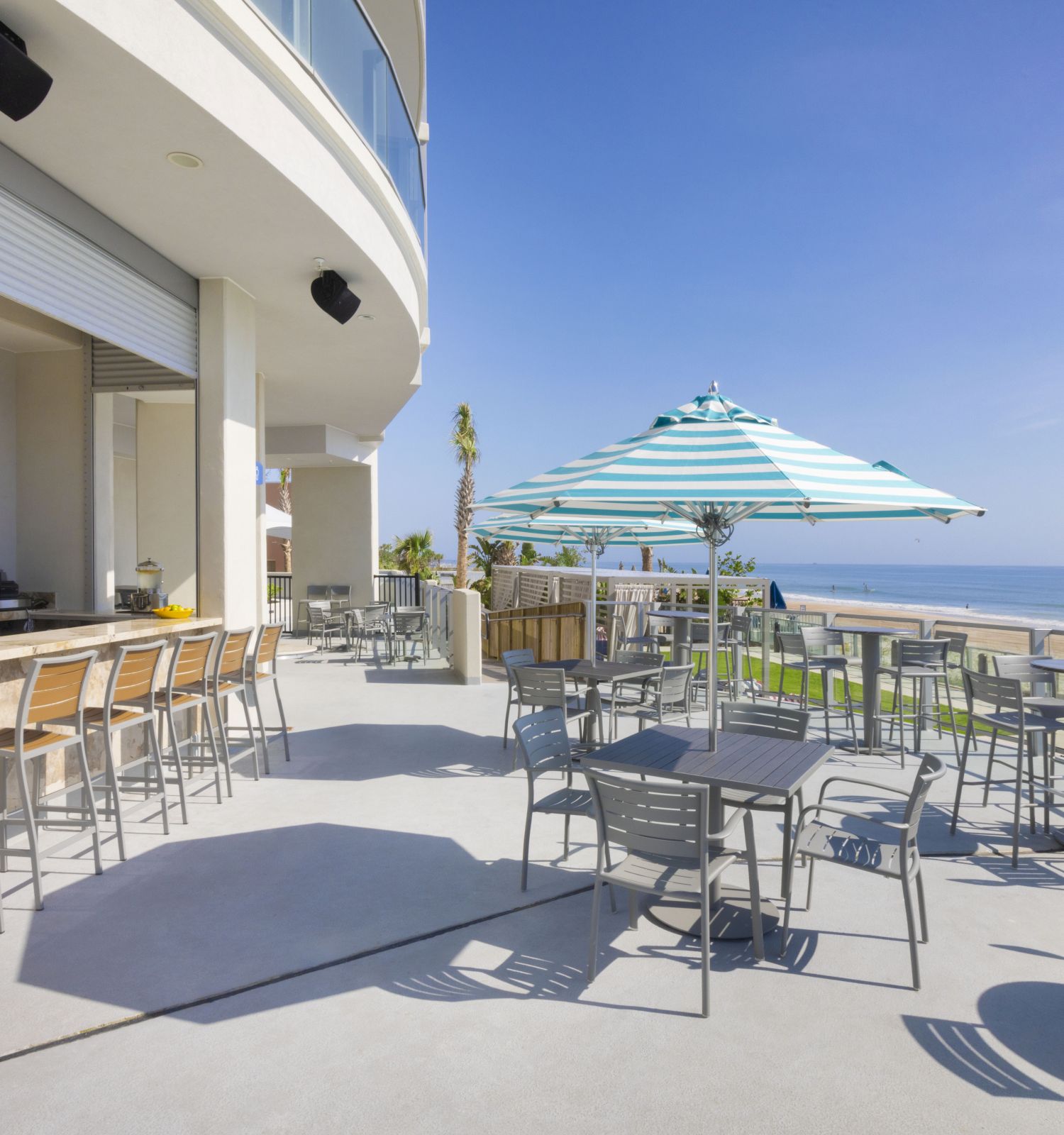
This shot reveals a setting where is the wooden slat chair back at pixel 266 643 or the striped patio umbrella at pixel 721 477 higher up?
the striped patio umbrella at pixel 721 477

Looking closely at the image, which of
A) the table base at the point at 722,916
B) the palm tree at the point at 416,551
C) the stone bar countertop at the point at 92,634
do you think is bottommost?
the table base at the point at 722,916

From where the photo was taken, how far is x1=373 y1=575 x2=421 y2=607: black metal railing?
48.5 ft

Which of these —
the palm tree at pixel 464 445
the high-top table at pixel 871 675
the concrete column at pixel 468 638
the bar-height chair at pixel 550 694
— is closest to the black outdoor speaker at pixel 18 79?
the bar-height chair at pixel 550 694

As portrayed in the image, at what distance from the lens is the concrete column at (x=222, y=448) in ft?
20.0

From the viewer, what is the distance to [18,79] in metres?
3.11

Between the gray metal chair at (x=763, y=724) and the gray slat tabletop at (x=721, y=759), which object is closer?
the gray slat tabletop at (x=721, y=759)

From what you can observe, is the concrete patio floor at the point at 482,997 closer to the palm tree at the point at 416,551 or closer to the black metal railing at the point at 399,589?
the black metal railing at the point at 399,589

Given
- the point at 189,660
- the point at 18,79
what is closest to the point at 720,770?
the point at 189,660

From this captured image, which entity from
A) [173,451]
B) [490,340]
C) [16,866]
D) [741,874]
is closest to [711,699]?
[741,874]

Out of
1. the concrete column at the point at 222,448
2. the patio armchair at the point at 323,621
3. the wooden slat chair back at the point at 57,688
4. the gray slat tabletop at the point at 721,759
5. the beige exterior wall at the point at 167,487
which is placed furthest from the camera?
the patio armchair at the point at 323,621

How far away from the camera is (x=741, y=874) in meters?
3.89

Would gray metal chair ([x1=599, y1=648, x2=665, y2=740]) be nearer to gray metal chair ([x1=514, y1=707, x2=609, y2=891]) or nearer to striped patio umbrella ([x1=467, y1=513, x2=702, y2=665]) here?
striped patio umbrella ([x1=467, y1=513, x2=702, y2=665])

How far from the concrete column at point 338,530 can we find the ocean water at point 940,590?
23707mm

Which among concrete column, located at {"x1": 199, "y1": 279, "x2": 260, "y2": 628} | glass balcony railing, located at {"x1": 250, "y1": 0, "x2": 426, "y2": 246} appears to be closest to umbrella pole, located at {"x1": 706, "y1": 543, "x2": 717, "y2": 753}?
glass balcony railing, located at {"x1": 250, "y1": 0, "x2": 426, "y2": 246}
